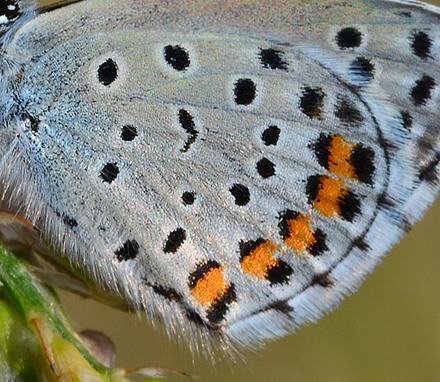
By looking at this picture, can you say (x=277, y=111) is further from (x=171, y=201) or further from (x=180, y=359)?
(x=180, y=359)

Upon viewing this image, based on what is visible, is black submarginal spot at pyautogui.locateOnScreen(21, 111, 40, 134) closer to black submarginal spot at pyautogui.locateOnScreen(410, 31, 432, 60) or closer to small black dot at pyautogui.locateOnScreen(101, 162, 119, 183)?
small black dot at pyautogui.locateOnScreen(101, 162, 119, 183)

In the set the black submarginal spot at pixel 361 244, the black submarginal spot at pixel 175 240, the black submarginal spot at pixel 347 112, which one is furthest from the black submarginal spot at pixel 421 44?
the black submarginal spot at pixel 175 240

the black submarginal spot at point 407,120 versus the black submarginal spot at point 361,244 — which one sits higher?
the black submarginal spot at point 407,120

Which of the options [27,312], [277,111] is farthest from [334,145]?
[27,312]

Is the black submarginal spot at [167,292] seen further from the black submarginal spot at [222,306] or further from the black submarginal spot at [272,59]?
the black submarginal spot at [272,59]

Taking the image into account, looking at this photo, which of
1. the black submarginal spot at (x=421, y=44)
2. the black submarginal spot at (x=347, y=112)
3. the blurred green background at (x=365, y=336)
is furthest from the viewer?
the blurred green background at (x=365, y=336)

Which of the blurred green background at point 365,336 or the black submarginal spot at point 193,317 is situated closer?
the black submarginal spot at point 193,317

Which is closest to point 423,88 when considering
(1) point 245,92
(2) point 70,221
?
(1) point 245,92
